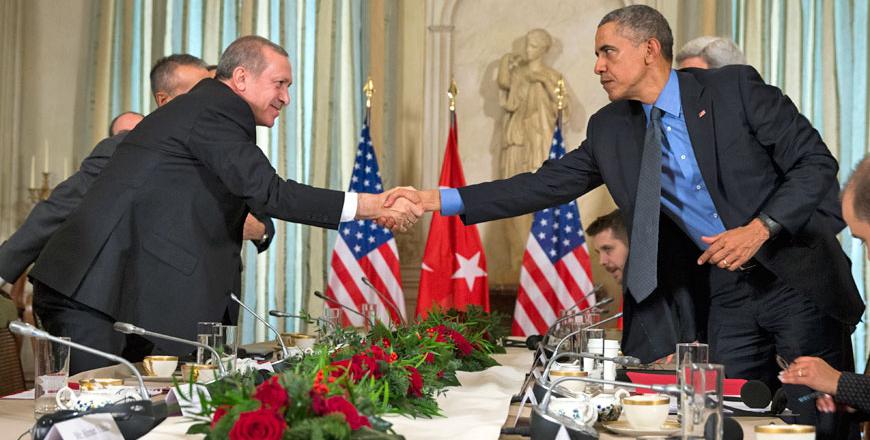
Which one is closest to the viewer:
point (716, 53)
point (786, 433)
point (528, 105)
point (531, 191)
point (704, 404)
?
point (704, 404)

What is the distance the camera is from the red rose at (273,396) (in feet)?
4.82

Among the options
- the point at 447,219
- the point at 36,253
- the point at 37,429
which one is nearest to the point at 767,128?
the point at 37,429

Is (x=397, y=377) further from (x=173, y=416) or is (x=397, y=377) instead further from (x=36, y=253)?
(x=36, y=253)

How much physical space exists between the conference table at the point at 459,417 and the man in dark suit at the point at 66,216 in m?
0.73

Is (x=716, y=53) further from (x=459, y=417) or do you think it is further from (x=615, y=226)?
(x=459, y=417)

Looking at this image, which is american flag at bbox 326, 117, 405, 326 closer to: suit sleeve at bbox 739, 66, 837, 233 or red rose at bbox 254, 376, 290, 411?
suit sleeve at bbox 739, 66, 837, 233

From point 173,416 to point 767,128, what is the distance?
2.26 m

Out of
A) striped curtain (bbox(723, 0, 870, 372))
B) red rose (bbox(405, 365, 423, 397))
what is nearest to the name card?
red rose (bbox(405, 365, 423, 397))

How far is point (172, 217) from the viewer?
365 centimetres

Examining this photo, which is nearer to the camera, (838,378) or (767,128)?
(838,378)

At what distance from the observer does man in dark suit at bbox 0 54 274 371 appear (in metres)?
3.54

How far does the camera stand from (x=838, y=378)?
2572 mm

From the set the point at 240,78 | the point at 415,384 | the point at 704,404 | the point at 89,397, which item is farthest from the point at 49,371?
the point at 240,78

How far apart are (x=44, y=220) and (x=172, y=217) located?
0.94m
